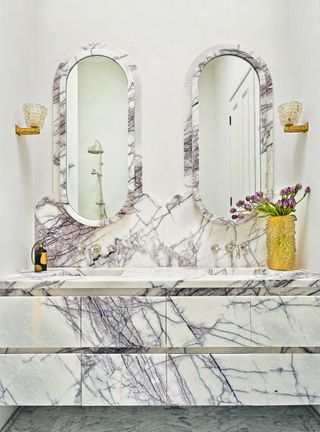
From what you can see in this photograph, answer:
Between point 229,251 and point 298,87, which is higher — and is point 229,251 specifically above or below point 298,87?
below

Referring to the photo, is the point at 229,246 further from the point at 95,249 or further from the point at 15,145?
the point at 15,145

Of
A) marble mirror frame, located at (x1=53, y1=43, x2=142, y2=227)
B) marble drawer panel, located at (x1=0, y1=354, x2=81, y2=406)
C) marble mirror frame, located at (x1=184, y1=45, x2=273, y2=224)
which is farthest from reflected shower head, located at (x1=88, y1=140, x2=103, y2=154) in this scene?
→ marble drawer panel, located at (x1=0, y1=354, x2=81, y2=406)

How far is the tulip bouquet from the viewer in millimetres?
2037

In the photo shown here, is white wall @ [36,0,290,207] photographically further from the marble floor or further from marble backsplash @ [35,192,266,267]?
the marble floor

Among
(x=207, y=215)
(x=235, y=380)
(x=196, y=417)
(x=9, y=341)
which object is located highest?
(x=207, y=215)

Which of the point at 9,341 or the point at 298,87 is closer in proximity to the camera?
the point at 9,341

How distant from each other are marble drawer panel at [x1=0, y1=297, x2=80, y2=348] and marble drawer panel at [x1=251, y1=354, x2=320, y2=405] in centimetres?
77

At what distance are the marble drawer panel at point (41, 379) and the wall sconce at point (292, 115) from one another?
1549 millimetres

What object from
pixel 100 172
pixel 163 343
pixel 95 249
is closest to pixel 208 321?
pixel 163 343

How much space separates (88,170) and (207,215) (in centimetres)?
72

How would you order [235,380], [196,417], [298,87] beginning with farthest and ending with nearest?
[298,87], [196,417], [235,380]

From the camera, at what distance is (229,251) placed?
2.29 m

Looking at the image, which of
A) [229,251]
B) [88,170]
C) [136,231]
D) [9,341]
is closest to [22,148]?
[88,170]

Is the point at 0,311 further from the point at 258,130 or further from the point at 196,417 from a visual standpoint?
the point at 258,130
